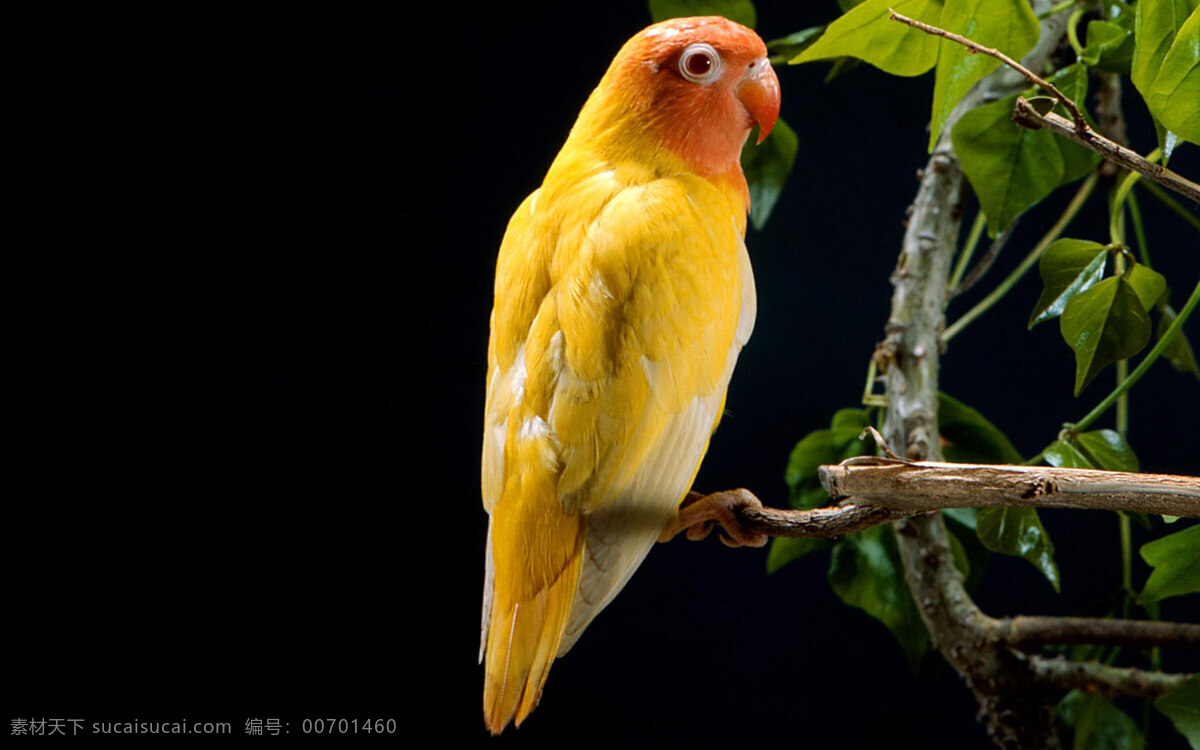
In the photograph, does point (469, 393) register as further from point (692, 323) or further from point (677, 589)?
point (692, 323)

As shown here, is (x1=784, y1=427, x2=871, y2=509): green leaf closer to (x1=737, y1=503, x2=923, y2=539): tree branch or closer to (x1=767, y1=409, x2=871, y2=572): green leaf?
(x1=767, y1=409, x2=871, y2=572): green leaf

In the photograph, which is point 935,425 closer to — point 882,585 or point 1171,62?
point 882,585

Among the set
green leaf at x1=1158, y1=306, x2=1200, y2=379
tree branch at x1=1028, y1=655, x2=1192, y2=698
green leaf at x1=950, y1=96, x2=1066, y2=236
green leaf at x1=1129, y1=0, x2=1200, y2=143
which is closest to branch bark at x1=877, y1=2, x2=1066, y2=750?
tree branch at x1=1028, y1=655, x2=1192, y2=698

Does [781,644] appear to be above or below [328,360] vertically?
below

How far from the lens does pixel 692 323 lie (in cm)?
59

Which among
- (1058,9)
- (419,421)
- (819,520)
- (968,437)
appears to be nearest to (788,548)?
(968,437)

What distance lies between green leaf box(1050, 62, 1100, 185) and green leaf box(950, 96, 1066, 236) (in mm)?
12

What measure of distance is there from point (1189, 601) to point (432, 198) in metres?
0.98

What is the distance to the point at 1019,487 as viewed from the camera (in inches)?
18.6

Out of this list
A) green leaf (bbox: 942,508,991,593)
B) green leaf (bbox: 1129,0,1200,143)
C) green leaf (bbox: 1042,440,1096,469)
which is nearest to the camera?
green leaf (bbox: 1129,0,1200,143)

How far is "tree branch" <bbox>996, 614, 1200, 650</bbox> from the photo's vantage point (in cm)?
74

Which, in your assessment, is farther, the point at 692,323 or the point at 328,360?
the point at 328,360

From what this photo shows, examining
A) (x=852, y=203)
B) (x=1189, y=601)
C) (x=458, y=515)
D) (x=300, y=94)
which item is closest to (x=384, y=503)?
(x=458, y=515)

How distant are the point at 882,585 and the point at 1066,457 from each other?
0.27m
